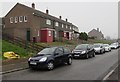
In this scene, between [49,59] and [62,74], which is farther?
[49,59]

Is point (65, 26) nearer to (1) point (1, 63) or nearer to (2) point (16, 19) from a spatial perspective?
(2) point (16, 19)

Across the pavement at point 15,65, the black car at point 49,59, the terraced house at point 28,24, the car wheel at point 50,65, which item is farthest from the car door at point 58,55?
the terraced house at point 28,24

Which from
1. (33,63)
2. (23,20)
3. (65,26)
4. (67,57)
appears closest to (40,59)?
(33,63)

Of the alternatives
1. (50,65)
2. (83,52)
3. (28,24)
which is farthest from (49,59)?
(28,24)

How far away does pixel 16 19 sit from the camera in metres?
46.5

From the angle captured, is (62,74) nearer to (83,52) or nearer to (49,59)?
(49,59)

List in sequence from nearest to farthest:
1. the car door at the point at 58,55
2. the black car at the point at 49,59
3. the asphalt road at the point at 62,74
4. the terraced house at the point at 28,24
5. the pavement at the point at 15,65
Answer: the asphalt road at the point at 62,74, the black car at the point at 49,59, the pavement at the point at 15,65, the car door at the point at 58,55, the terraced house at the point at 28,24

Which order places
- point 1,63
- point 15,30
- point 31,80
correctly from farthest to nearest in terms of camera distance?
point 15,30
point 1,63
point 31,80

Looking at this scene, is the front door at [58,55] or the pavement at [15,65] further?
the front door at [58,55]

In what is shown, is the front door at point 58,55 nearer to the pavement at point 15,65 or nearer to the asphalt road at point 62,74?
the asphalt road at point 62,74

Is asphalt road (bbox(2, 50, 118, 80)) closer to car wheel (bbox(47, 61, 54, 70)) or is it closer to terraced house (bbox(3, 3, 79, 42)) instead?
car wheel (bbox(47, 61, 54, 70))

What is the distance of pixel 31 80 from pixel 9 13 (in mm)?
39667

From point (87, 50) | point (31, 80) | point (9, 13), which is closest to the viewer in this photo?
point (31, 80)

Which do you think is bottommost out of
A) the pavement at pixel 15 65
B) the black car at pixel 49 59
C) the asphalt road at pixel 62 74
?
the asphalt road at pixel 62 74
